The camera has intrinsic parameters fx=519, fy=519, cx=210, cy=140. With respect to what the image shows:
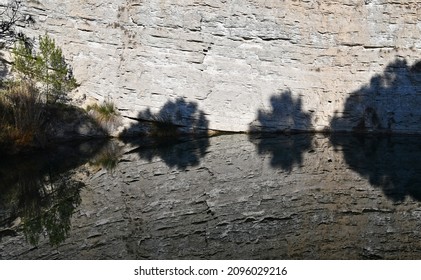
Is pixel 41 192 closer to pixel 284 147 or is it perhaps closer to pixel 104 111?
pixel 104 111

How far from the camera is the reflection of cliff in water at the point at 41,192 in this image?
7207mm

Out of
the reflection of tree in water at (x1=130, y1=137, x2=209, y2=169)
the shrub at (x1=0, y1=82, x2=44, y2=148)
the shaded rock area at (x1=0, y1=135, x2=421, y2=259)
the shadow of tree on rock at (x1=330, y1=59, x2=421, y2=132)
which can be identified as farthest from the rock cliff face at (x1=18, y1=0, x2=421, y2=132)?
the shaded rock area at (x1=0, y1=135, x2=421, y2=259)

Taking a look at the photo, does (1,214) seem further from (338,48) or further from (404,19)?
(404,19)

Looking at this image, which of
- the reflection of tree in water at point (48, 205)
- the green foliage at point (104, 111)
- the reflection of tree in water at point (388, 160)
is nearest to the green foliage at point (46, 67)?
the green foliage at point (104, 111)

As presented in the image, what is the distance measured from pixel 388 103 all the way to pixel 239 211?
7591 mm

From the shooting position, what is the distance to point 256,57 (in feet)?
45.3

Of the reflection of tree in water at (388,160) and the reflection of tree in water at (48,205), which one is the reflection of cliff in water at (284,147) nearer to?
the reflection of tree in water at (388,160)

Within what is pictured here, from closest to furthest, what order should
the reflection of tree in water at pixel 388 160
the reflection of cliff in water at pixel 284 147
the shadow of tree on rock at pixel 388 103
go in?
the reflection of tree in water at pixel 388 160
the reflection of cliff in water at pixel 284 147
the shadow of tree on rock at pixel 388 103

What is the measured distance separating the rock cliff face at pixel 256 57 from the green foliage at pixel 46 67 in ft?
2.00

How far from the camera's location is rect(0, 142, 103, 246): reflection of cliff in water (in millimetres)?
7207

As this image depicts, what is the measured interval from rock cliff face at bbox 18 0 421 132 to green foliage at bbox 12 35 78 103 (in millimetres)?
611

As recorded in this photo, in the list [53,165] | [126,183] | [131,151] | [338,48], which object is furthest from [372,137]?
[53,165]

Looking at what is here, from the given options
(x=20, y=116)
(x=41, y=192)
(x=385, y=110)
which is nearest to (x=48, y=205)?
(x=41, y=192)

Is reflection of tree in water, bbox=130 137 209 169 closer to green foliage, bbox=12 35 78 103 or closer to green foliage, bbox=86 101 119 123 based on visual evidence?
green foliage, bbox=86 101 119 123
